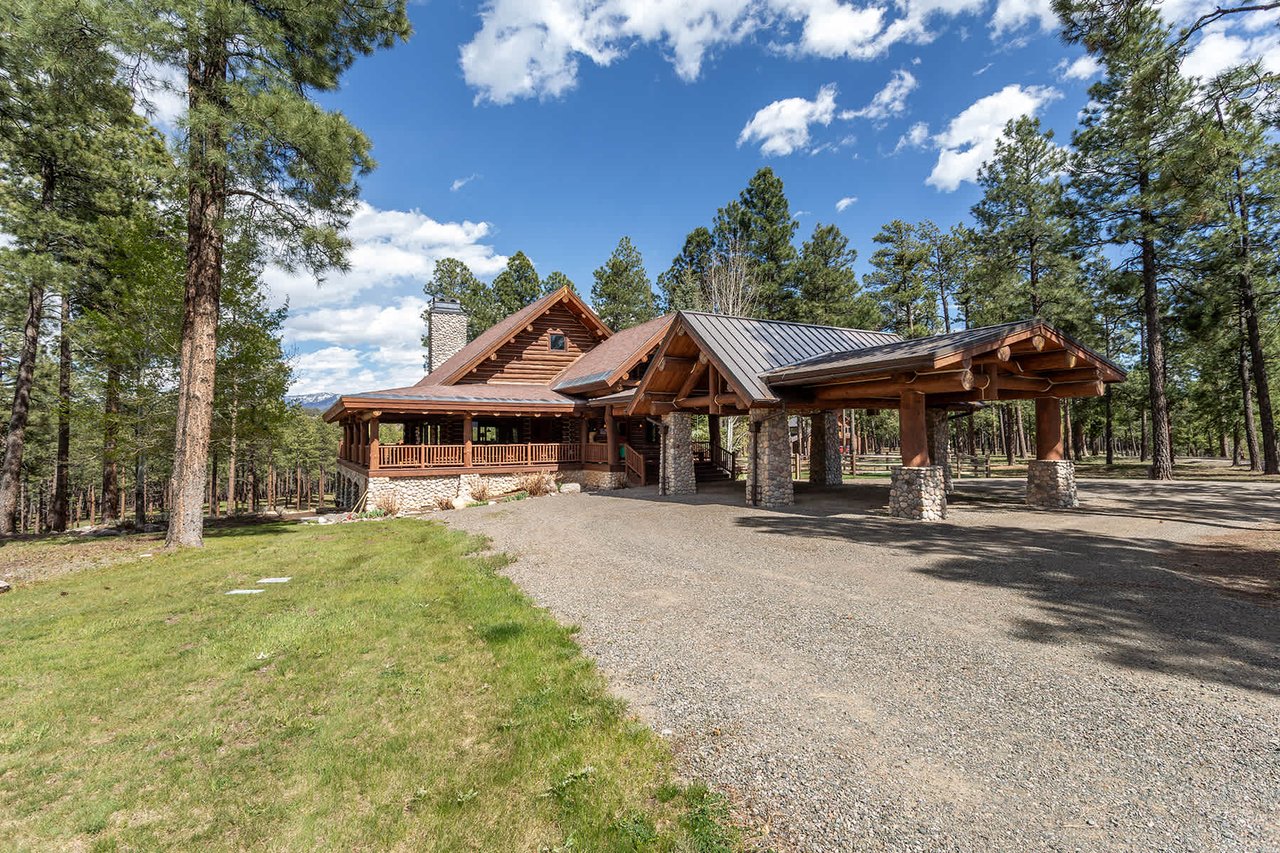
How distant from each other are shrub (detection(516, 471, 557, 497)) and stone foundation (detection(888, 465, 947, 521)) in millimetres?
11500

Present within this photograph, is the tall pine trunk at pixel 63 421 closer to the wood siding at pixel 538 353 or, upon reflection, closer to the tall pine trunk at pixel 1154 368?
the wood siding at pixel 538 353

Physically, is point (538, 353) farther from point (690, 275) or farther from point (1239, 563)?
point (1239, 563)

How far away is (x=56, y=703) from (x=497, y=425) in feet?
63.1

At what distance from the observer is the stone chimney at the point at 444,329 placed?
2692cm

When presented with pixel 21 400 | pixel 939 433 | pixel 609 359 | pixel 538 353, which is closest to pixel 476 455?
pixel 538 353

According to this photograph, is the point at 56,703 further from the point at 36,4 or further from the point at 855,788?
the point at 36,4

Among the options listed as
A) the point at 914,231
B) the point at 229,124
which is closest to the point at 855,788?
the point at 229,124

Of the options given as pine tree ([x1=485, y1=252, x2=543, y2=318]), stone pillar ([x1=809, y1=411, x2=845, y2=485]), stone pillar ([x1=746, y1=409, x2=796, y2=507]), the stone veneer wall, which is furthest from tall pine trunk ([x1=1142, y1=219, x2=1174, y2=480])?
pine tree ([x1=485, y1=252, x2=543, y2=318])

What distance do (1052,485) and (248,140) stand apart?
61.0 feet

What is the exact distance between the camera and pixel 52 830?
2.72 metres

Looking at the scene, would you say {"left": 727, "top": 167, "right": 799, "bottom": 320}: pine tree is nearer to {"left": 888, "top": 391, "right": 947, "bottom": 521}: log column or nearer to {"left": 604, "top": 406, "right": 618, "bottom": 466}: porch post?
{"left": 604, "top": 406, "right": 618, "bottom": 466}: porch post

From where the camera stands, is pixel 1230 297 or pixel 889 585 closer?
pixel 889 585

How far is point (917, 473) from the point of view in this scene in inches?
434

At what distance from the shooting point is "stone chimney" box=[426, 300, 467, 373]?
26922 millimetres
